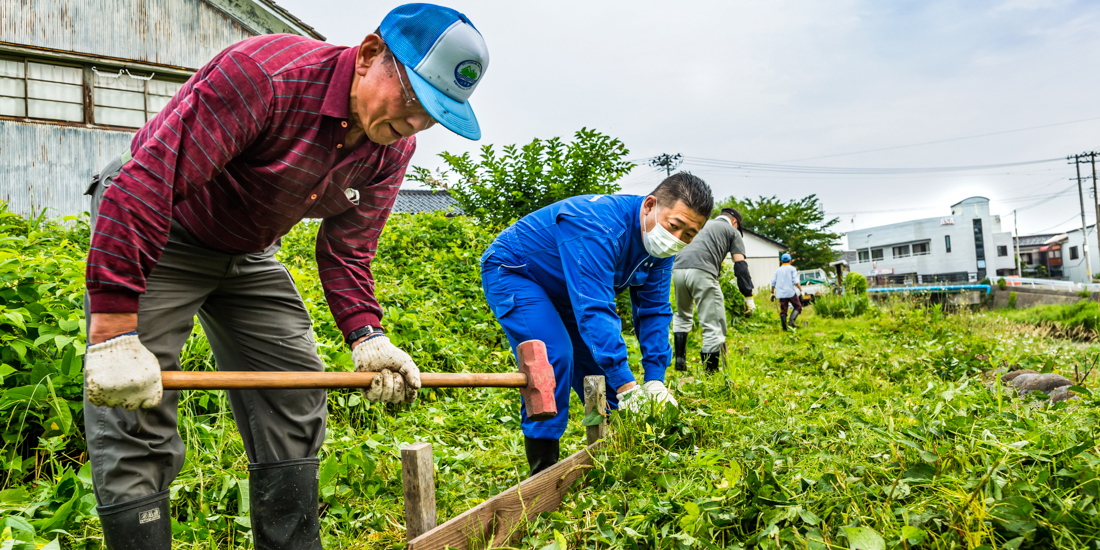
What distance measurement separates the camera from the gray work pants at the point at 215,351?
1.51 meters

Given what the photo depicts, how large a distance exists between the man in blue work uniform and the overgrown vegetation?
10.7 inches

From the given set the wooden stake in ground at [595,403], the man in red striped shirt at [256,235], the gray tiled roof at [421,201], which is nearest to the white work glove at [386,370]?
the man in red striped shirt at [256,235]

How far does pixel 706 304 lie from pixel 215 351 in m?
4.87

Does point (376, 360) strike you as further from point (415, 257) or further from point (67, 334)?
point (415, 257)

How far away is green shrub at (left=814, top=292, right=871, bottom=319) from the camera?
11.0 metres

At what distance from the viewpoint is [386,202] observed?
81.8 inches

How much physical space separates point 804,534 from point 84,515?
2.43 m

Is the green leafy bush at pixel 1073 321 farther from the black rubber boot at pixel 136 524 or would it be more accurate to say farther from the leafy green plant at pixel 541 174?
the black rubber boot at pixel 136 524

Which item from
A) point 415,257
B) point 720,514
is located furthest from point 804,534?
point 415,257

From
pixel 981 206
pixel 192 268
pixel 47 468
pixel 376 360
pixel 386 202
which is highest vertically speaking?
pixel 981 206

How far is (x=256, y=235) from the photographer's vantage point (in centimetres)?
178

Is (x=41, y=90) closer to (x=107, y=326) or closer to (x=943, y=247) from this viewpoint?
(x=107, y=326)

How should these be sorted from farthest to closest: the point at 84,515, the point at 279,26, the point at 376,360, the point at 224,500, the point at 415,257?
the point at 279,26 < the point at 415,257 < the point at 224,500 < the point at 84,515 < the point at 376,360

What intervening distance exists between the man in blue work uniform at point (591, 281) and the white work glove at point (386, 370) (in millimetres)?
757
